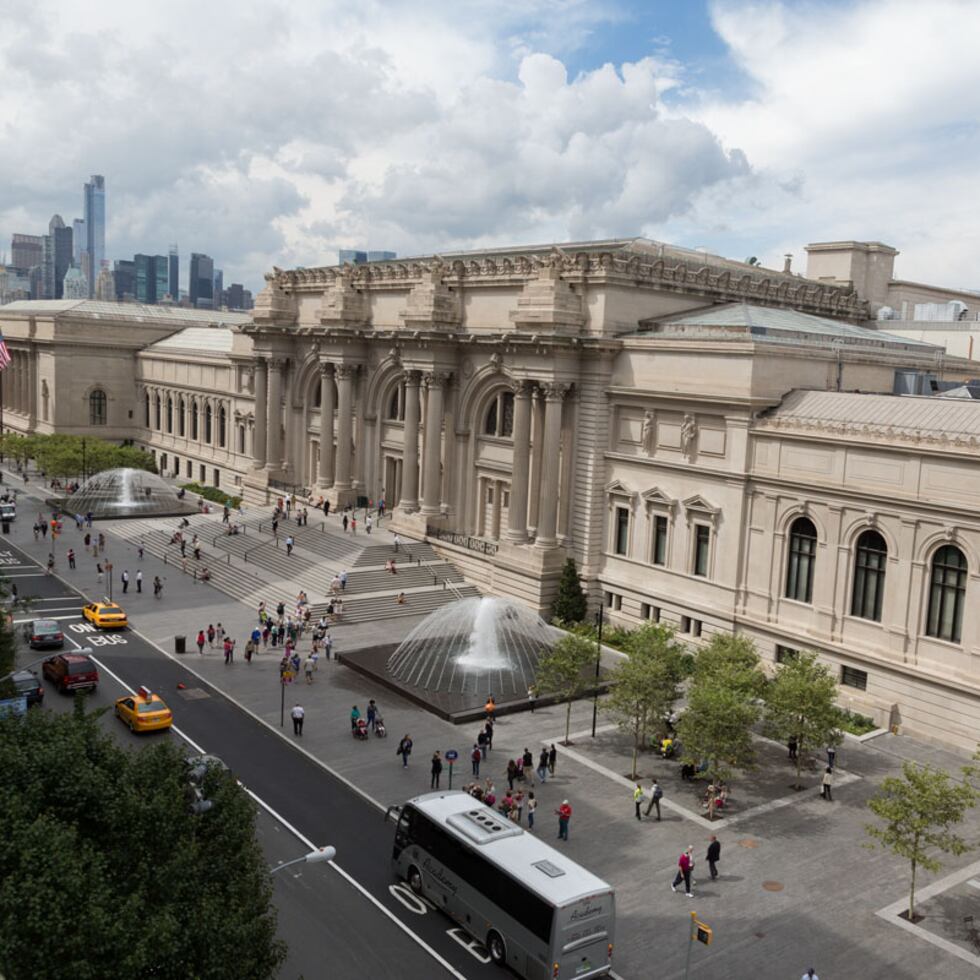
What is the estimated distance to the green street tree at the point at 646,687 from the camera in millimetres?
35219

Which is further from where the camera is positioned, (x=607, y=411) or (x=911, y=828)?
(x=607, y=411)

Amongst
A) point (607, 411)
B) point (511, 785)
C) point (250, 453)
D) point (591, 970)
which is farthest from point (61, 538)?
point (591, 970)

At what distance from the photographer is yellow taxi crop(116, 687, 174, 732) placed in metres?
36.6

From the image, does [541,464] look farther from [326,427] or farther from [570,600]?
[326,427]

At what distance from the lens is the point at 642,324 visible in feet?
176

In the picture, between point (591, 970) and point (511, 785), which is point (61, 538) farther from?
point (591, 970)

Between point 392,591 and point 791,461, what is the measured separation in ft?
75.6

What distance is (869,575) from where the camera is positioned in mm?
40469

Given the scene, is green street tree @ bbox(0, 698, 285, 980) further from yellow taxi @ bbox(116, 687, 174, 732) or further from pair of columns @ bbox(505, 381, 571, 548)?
pair of columns @ bbox(505, 381, 571, 548)

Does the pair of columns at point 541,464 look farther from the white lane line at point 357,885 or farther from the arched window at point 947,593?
the white lane line at point 357,885

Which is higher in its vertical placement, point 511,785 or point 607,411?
point 607,411

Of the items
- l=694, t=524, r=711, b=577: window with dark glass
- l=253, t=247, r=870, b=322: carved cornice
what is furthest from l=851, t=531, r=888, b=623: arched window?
l=253, t=247, r=870, b=322: carved cornice

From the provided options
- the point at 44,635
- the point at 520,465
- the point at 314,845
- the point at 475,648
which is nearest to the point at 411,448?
the point at 520,465

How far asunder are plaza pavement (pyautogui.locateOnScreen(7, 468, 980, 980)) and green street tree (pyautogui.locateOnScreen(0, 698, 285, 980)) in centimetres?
1060
